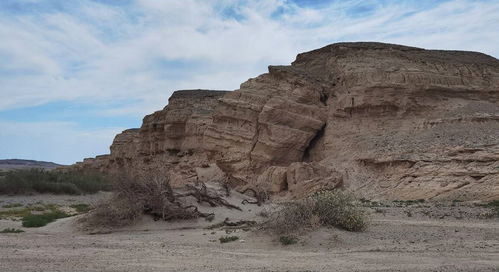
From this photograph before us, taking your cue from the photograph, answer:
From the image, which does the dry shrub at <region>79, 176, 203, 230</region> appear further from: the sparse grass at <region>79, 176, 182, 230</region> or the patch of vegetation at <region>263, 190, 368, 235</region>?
the patch of vegetation at <region>263, 190, 368, 235</region>

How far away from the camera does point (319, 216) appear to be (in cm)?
1311

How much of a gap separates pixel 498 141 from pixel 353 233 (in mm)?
12609

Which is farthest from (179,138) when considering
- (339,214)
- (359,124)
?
(339,214)

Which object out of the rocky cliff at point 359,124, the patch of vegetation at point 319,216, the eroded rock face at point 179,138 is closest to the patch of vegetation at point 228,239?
the patch of vegetation at point 319,216

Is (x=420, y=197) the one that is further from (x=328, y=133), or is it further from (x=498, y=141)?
(x=328, y=133)

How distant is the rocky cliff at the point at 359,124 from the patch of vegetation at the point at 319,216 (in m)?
9.59

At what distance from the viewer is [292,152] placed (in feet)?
95.5

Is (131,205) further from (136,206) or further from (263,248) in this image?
(263,248)

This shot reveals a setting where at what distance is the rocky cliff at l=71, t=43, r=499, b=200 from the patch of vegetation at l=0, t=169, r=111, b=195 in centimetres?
718

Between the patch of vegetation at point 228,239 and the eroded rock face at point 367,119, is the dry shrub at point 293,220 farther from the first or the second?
the eroded rock face at point 367,119

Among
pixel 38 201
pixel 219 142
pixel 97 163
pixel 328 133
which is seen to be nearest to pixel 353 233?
pixel 328 133

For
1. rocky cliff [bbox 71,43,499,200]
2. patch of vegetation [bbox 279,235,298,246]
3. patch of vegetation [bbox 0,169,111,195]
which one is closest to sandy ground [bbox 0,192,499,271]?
patch of vegetation [bbox 279,235,298,246]

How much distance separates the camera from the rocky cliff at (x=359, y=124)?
23781mm

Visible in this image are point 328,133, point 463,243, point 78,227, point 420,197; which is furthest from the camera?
point 328,133
